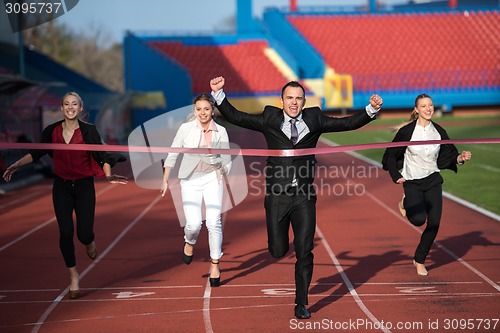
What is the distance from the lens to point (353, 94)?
47.6 meters

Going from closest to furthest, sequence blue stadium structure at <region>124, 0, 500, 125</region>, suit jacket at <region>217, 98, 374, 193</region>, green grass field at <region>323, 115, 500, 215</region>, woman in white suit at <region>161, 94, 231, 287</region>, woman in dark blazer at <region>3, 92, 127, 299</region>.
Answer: suit jacket at <region>217, 98, 374, 193</region> < woman in dark blazer at <region>3, 92, 127, 299</region> < woman in white suit at <region>161, 94, 231, 287</region> < green grass field at <region>323, 115, 500, 215</region> < blue stadium structure at <region>124, 0, 500, 125</region>

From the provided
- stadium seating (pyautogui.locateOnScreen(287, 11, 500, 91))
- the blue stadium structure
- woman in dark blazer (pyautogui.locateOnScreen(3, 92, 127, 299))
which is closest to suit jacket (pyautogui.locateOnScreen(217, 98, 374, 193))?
woman in dark blazer (pyautogui.locateOnScreen(3, 92, 127, 299))

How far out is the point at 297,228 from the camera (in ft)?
25.1

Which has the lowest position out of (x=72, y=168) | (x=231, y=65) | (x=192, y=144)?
(x=231, y=65)

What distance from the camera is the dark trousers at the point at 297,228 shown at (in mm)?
7496

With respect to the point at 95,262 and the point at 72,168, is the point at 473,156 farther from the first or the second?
the point at 72,168

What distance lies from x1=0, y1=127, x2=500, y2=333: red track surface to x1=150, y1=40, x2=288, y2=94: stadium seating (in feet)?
104

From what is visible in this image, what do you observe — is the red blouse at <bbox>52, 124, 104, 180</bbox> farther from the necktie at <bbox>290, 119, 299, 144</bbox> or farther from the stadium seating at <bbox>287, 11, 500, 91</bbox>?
the stadium seating at <bbox>287, 11, 500, 91</bbox>

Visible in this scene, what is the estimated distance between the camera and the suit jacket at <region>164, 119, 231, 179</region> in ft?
29.3

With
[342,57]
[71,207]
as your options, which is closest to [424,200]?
[71,207]

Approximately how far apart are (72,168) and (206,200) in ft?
4.92

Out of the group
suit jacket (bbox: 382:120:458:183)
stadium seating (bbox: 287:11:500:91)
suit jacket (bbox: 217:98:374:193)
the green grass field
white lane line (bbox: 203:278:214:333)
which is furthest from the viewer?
stadium seating (bbox: 287:11:500:91)

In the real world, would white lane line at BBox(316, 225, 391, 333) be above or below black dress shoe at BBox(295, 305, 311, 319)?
below

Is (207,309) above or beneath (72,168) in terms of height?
beneath
